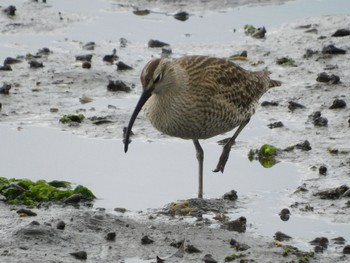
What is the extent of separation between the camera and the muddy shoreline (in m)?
10.7

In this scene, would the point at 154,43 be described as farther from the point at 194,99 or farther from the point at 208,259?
the point at 208,259

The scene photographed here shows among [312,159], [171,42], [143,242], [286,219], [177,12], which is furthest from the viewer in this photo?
[177,12]

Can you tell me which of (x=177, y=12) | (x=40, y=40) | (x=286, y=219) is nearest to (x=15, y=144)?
(x=286, y=219)

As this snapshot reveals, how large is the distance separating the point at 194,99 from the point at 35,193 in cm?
210

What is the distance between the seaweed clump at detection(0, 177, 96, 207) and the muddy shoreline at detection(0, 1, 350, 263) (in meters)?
0.24

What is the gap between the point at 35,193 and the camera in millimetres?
12039

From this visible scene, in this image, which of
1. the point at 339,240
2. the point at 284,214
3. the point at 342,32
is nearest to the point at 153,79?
the point at 284,214

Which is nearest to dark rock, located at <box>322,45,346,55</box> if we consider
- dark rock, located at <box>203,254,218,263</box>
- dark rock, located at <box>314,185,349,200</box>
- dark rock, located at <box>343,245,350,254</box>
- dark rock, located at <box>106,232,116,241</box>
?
dark rock, located at <box>314,185,349,200</box>

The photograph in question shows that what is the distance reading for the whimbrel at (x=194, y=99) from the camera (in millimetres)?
12375

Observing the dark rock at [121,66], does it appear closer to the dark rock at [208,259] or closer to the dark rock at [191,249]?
the dark rock at [191,249]

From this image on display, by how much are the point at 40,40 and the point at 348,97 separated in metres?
5.97

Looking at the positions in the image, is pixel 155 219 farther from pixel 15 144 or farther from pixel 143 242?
pixel 15 144

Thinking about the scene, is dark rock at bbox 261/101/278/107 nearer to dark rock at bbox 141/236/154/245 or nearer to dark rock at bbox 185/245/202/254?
dark rock at bbox 141/236/154/245

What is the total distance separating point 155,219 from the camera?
38.1 ft
